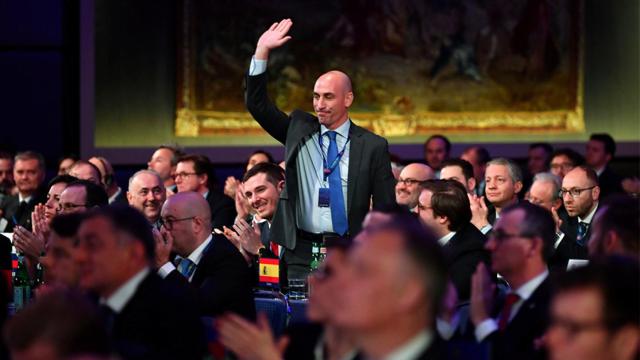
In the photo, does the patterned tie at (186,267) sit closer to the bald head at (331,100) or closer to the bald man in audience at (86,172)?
the bald head at (331,100)

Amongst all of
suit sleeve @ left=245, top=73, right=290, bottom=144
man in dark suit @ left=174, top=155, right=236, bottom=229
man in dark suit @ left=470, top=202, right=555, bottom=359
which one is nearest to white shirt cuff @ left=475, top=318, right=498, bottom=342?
man in dark suit @ left=470, top=202, right=555, bottom=359

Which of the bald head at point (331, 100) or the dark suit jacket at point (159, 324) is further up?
the bald head at point (331, 100)

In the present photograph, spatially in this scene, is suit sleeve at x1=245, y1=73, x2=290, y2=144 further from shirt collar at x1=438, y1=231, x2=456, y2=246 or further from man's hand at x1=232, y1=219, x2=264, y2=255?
shirt collar at x1=438, y1=231, x2=456, y2=246

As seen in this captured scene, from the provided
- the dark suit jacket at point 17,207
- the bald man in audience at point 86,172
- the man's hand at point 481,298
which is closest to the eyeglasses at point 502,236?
the man's hand at point 481,298

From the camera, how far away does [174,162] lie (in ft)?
31.4

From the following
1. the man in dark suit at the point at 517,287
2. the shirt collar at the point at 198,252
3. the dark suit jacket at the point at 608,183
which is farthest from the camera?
the dark suit jacket at the point at 608,183

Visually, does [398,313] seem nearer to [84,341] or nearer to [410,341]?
[410,341]

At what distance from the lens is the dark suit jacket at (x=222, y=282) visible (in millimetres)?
5008

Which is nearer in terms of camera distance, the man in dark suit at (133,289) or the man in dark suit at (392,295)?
the man in dark suit at (392,295)

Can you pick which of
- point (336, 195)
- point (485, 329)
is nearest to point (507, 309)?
point (485, 329)

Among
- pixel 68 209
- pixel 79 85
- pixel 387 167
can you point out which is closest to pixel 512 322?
pixel 387 167

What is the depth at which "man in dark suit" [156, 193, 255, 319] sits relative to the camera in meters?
5.03

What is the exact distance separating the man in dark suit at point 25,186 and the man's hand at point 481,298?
5.19 meters

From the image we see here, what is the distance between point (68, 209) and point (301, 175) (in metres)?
1.29
